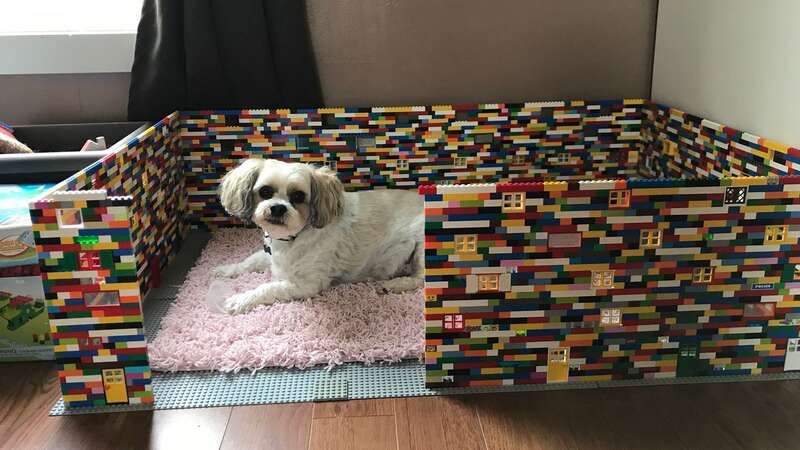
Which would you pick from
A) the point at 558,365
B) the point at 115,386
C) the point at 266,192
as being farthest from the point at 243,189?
the point at 558,365

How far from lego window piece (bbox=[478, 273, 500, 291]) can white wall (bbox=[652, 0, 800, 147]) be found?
105 centimetres

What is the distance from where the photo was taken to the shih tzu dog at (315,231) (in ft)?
7.17

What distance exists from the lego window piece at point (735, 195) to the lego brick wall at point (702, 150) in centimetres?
37

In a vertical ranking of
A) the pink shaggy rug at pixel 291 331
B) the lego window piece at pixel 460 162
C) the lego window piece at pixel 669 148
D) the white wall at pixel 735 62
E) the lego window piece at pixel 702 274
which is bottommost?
the pink shaggy rug at pixel 291 331

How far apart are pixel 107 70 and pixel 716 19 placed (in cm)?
249

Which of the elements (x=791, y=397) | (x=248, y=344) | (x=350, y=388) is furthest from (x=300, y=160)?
(x=791, y=397)

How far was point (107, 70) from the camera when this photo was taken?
2955 mm

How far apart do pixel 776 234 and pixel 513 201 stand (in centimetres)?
71

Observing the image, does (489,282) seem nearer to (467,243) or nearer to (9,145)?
(467,243)

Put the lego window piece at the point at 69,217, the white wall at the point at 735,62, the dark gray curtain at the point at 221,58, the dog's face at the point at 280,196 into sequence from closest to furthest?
the lego window piece at the point at 69,217 → the white wall at the point at 735,62 → the dog's face at the point at 280,196 → the dark gray curtain at the point at 221,58

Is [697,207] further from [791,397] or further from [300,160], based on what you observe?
[300,160]

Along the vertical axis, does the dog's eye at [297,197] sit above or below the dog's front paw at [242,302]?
above

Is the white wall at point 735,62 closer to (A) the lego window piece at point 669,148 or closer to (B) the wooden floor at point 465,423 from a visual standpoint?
(A) the lego window piece at point 669,148

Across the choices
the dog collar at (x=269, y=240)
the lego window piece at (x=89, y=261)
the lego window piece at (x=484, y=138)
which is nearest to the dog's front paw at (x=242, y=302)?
the dog collar at (x=269, y=240)
